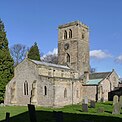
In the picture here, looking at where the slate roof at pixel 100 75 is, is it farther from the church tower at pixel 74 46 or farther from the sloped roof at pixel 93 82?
the church tower at pixel 74 46

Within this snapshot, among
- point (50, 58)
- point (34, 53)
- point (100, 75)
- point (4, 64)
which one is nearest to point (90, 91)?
point (100, 75)

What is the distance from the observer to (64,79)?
41.5 meters

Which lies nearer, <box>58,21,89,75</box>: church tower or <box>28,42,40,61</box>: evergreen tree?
<box>58,21,89,75</box>: church tower

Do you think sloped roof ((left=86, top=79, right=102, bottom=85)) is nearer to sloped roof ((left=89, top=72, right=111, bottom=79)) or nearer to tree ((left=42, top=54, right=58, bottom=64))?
sloped roof ((left=89, top=72, right=111, bottom=79))

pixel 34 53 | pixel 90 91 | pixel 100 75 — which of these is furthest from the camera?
pixel 34 53

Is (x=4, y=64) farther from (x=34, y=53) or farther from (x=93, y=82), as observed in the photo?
(x=93, y=82)

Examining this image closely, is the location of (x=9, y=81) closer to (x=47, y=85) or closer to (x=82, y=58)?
(x=47, y=85)

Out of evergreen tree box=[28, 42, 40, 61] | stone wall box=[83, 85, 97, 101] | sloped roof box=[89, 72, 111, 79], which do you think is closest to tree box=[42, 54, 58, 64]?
evergreen tree box=[28, 42, 40, 61]

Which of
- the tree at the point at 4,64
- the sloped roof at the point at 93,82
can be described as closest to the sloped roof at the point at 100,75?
the sloped roof at the point at 93,82

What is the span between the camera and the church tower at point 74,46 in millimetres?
51513

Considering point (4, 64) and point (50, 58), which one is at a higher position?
point (50, 58)

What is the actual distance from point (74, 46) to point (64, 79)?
12.3m

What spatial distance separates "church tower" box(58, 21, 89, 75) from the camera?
169ft

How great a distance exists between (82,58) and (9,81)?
15703 millimetres
